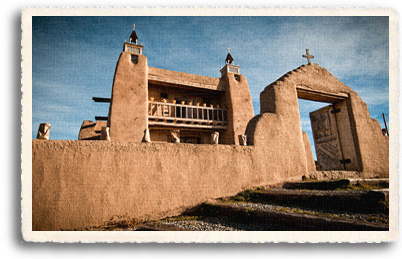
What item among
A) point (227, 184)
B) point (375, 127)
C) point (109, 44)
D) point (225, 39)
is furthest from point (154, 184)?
point (375, 127)

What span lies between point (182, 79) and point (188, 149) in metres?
6.69

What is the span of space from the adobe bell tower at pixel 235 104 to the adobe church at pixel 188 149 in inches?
2.2

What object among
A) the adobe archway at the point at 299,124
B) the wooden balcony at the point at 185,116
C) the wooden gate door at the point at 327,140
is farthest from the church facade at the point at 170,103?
the adobe archway at the point at 299,124

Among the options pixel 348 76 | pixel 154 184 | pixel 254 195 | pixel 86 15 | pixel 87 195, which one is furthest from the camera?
pixel 254 195

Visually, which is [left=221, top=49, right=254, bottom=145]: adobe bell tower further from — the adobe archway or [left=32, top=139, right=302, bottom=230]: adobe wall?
[left=32, top=139, right=302, bottom=230]: adobe wall

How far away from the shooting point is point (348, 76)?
5.06m

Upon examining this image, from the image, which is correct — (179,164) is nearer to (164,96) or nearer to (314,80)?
(314,80)

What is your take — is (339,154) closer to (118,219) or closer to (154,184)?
(154,184)

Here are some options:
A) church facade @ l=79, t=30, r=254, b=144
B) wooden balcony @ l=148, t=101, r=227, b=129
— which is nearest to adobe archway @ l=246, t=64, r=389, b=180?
church facade @ l=79, t=30, r=254, b=144

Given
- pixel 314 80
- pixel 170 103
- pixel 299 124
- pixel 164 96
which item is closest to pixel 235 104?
pixel 170 103

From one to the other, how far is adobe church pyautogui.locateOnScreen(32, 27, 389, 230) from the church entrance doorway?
1.4 inches

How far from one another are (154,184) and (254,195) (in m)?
2.39

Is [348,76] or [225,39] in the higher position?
[225,39]

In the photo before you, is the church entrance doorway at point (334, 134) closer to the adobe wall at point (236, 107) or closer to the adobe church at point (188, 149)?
the adobe church at point (188, 149)
